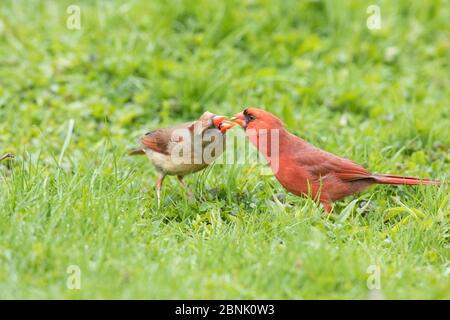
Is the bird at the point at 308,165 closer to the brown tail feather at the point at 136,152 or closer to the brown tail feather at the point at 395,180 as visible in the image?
the brown tail feather at the point at 395,180

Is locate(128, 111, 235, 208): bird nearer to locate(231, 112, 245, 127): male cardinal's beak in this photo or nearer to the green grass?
locate(231, 112, 245, 127): male cardinal's beak

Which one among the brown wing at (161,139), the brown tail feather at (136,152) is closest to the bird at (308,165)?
the brown wing at (161,139)

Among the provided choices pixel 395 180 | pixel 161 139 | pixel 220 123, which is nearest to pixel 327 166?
pixel 395 180

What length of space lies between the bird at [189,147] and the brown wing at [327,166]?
0.54 meters

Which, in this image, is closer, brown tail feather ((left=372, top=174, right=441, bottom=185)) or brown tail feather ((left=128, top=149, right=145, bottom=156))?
brown tail feather ((left=372, top=174, right=441, bottom=185))

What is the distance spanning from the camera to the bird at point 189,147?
5316 millimetres

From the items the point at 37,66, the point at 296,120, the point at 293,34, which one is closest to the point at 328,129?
Answer: the point at 296,120

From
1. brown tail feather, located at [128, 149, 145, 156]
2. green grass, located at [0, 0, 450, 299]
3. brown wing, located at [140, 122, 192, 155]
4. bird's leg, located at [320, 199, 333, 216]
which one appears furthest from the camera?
brown tail feather, located at [128, 149, 145, 156]

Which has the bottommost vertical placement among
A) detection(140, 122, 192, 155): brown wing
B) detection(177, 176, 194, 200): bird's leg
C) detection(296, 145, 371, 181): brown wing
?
detection(177, 176, 194, 200): bird's leg

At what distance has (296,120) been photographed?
22.4 feet

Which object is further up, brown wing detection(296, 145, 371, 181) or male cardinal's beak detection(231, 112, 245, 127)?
male cardinal's beak detection(231, 112, 245, 127)

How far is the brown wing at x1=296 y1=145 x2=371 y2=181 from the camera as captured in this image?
17.5 feet

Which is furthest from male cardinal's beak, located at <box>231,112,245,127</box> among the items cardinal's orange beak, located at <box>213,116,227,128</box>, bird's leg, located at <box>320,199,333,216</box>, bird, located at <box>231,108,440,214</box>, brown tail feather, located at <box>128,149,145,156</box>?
brown tail feather, located at <box>128,149,145,156</box>

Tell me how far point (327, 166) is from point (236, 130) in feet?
4.98
